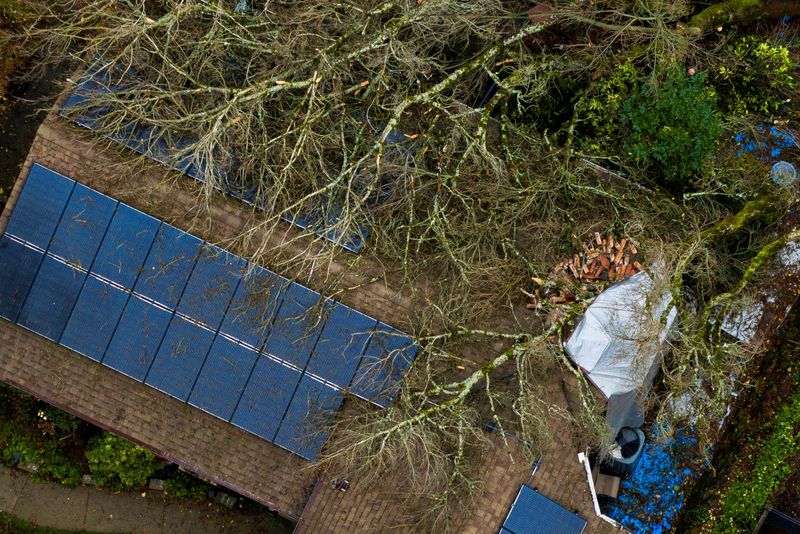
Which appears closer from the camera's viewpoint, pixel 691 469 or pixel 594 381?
pixel 594 381

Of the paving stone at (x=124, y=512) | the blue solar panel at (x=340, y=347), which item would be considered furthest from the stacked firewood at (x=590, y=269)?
the paving stone at (x=124, y=512)

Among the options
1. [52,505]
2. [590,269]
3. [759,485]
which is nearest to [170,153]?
[590,269]

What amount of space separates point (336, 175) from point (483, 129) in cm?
321

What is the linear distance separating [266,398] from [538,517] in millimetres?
6003

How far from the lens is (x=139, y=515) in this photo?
1636 cm

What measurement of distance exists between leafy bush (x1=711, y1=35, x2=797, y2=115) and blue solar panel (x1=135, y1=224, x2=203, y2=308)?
1289 centimetres

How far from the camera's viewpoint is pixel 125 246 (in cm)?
1277

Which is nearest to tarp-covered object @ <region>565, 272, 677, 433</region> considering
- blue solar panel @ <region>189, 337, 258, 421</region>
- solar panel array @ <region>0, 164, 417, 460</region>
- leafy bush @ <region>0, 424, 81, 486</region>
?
solar panel array @ <region>0, 164, 417, 460</region>

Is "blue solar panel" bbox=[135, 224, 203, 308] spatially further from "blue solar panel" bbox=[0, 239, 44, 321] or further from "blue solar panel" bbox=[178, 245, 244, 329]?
"blue solar panel" bbox=[0, 239, 44, 321]

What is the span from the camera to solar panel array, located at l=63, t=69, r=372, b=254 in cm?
1281

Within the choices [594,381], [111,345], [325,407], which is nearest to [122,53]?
[111,345]

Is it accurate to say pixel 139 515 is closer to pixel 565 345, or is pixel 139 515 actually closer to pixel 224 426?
pixel 224 426

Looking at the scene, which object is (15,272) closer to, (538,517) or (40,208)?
(40,208)

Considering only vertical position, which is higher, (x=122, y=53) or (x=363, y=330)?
(x=122, y=53)
